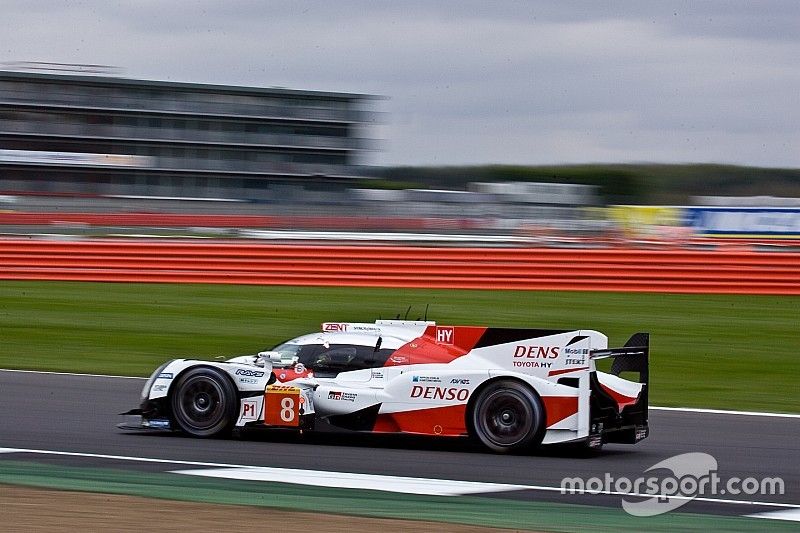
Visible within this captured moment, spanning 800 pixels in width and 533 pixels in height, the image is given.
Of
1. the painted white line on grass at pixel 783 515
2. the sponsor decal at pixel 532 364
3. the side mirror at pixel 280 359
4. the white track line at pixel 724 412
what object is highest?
the sponsor decal at pixel 532 364

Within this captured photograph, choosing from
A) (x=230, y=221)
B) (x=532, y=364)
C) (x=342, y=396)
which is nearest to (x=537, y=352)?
(x=532, y=364)

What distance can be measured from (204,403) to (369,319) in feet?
27.5

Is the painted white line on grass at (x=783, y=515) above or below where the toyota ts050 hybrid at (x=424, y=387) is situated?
below

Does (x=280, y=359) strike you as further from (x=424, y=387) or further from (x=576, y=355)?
(x=576, y=355)

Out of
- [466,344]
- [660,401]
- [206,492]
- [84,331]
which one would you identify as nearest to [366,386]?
[466,344]

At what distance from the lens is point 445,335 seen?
832cm

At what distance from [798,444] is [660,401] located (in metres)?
2.69

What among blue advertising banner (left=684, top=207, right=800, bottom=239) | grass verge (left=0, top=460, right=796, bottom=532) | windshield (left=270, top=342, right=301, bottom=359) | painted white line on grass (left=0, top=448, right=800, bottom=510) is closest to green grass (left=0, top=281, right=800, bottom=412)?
windshield (left=270, top=342, right=301, bottom=359)

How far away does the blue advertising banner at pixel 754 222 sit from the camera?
33719 millimetres

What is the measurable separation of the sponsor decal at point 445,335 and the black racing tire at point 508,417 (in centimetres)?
64

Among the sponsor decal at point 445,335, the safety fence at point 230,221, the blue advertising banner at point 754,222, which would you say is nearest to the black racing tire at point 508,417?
the sponsor decal at point 445,335

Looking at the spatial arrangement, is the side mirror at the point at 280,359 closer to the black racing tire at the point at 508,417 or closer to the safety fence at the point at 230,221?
the black racing tire at the point at 508,417

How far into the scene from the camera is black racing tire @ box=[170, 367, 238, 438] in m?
8.23

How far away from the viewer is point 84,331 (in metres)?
16.3
